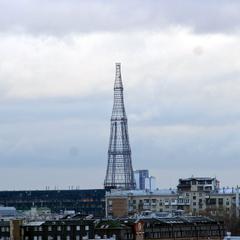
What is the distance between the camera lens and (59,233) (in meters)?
142

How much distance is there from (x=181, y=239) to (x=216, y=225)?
9123 mm

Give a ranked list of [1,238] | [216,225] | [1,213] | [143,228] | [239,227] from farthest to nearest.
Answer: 1. [239,227]
2. [1,213]
3. [216,225]
4. [143,228]
5. [1,238]

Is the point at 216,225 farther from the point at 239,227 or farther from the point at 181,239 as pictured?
the point at 239,227

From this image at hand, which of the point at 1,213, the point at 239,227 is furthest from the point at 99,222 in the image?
the point at 239,227

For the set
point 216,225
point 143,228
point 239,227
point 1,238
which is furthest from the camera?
point 239,227

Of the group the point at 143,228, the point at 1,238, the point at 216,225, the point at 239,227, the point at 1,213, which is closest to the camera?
the point at 1,238

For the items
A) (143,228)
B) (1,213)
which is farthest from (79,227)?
(1,213)

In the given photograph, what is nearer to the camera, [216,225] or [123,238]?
[123,238]

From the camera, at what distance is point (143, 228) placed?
152 meters

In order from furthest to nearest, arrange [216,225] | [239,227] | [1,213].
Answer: [239,227], [1,213], [216,225]

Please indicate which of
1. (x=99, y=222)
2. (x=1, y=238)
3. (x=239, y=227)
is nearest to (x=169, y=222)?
(x=99, y=222)

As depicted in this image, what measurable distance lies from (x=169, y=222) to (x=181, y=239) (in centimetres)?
252

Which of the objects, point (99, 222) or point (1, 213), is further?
point (1, 213)

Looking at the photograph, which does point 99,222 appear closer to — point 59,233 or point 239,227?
point 59,233
